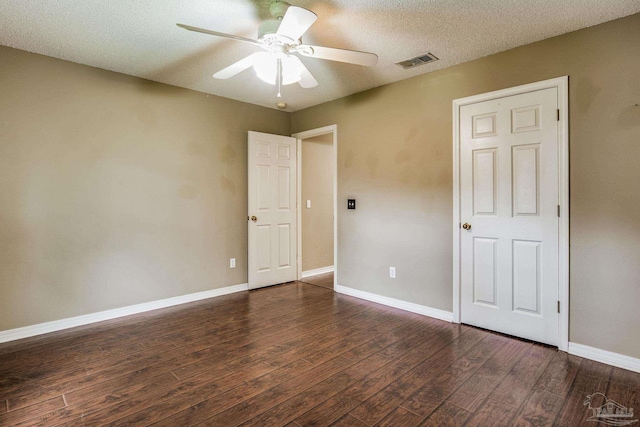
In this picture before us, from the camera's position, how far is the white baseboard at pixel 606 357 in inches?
89.7

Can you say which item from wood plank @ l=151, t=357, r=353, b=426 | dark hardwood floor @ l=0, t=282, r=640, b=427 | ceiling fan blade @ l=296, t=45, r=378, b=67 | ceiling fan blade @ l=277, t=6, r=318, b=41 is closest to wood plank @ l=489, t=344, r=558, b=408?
dark hardwood floor @ l=0, t=282, r=640, b=427

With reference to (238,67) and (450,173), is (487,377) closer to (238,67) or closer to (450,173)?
(450,173)

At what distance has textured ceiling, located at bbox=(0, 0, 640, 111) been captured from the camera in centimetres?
218

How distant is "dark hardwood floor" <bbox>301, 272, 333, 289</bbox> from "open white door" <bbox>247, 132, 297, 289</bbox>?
0.81 ft

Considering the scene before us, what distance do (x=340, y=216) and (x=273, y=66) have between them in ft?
7.30

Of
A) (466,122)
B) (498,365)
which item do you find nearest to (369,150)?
(466,122)

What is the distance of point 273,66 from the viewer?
240 cm

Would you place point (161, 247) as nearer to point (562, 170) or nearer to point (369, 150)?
point (369, 150)

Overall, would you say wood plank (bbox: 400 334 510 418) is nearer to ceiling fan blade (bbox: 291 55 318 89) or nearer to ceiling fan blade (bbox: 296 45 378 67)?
ceiling fan blade (bbox: 296 45 378 67)

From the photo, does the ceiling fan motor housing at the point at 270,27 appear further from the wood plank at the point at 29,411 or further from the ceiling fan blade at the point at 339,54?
the wood plank at the point at 29,411

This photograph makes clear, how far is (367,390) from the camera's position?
80.5 inches

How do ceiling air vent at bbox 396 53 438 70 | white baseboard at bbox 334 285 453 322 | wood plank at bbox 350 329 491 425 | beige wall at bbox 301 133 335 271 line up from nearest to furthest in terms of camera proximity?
wood plank at bbox 350 329 491 425 → ceiling air vent at bbox 396 53 438 70 → white baseboard at bbox 334 285 453 322 → beige wall at bbox 301 133 335 271

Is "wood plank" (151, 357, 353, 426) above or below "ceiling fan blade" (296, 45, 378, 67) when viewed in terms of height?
below

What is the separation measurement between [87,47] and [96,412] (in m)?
2.78
